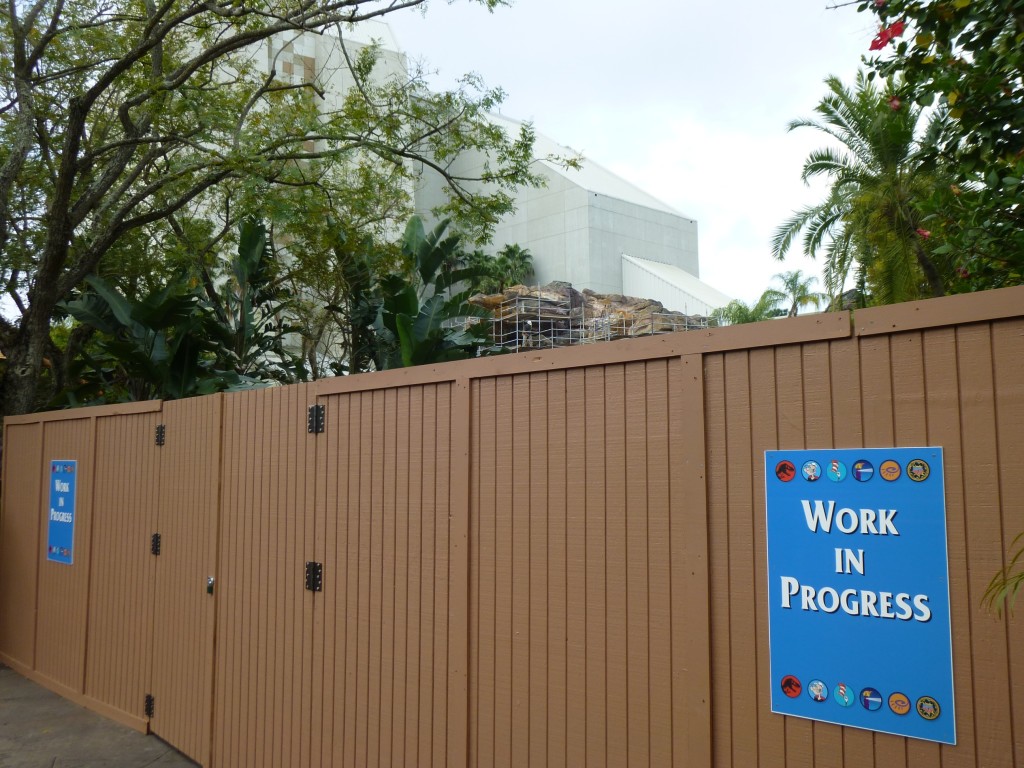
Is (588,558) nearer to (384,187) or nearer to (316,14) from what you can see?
(316,14)

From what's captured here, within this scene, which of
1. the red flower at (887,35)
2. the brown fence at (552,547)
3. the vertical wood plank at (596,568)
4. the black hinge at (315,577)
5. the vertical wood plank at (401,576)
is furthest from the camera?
the black hinge at (315,577)

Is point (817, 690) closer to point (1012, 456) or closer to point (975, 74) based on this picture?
point (1012, 456)

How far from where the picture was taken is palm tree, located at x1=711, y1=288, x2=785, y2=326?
3447 centimetres

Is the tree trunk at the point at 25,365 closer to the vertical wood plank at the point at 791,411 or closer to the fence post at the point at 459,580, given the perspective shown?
the fence post at the point at 459,580

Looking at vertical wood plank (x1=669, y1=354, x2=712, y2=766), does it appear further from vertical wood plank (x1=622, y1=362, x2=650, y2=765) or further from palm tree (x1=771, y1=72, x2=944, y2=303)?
palm tree (x1=771, y1=72, x2=944, y2=303)

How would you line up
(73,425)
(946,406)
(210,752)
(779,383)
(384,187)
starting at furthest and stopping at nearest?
(384,187)
(73,425)
(210,752)
(779,383)
(946,406)

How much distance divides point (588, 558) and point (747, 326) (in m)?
1.23

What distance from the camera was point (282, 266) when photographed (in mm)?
13898

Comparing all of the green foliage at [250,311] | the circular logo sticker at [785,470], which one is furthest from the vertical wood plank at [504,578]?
the green foliage at [250,311]

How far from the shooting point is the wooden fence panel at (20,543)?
9.23 m

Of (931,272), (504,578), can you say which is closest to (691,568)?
(504,578)

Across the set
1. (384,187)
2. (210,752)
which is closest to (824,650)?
(210,752)

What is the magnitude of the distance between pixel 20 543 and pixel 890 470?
935 cm

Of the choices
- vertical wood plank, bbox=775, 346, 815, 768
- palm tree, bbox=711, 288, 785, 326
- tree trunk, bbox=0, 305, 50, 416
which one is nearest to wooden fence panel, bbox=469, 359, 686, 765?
vertical wood plank, bbox=775, 346, 815, 768
